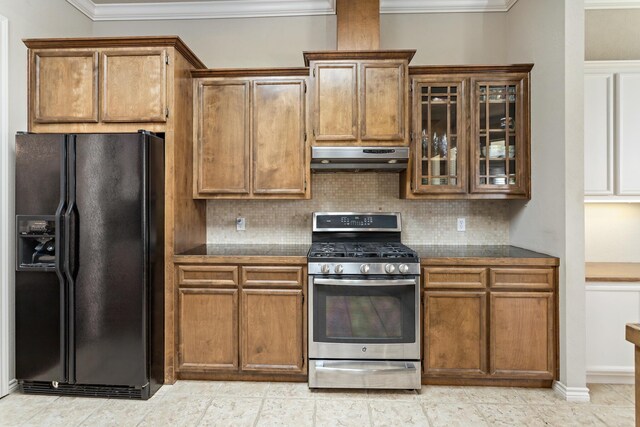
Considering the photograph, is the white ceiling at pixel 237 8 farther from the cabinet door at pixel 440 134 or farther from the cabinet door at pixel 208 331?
the cabinet door at pixel 208 331

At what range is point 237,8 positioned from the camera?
11.1 ft

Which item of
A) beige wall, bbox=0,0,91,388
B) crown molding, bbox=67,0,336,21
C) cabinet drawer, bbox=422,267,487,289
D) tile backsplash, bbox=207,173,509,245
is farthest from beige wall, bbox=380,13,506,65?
beige wall, bbox=0,0,91,388

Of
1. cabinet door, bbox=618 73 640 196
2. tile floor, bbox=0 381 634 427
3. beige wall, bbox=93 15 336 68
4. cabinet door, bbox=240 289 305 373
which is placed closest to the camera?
tile floor, bbox=0 381 634 427

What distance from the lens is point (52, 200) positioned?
2.48m

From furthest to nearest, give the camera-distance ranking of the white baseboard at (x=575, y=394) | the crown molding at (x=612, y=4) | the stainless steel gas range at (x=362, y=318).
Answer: the crown molding at (x=612, y=4) → the stainless steel gas range at (x=362, y=318) → the white baseboard at (x=575, y=394)

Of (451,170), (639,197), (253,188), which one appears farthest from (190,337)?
(639,197)

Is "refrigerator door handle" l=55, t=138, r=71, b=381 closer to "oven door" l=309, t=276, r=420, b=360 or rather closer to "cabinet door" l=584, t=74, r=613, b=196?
"oven door" l=309, t=276, r=420, b=360

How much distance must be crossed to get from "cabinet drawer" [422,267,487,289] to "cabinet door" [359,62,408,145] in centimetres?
104

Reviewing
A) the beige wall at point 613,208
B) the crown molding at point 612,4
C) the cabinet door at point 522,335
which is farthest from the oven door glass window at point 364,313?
the crown molding at point 612,4

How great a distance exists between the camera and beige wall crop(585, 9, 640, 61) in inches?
124

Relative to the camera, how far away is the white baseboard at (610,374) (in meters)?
2.59

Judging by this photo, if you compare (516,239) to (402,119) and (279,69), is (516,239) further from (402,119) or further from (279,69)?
(279,69)

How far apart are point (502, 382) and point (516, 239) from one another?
121cm

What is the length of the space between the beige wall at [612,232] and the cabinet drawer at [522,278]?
956 millimetres
